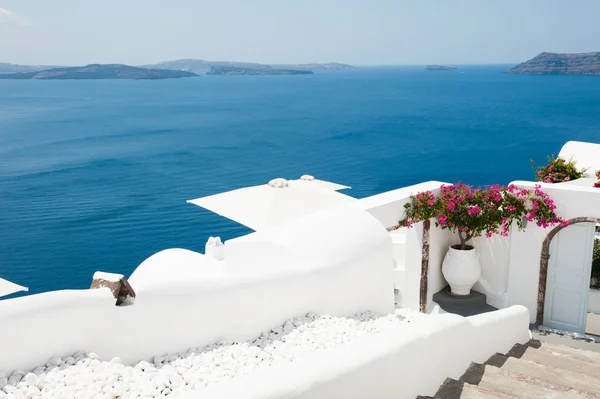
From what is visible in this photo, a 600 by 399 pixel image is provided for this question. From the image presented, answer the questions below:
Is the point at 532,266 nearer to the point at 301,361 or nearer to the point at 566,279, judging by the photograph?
the point at 566,279

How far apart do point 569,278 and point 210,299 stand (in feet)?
21.0

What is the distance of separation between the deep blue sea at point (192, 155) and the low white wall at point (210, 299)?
22.9 metres

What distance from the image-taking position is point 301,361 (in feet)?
11.8

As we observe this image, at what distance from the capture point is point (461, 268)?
31.2 ft

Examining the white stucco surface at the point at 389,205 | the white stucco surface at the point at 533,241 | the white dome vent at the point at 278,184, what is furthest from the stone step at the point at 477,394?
the white dome vent at the point at 278,184

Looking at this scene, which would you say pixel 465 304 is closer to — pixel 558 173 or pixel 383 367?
pixel 558 173

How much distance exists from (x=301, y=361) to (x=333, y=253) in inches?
113

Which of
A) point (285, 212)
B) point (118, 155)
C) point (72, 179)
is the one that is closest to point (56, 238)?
point (72, 179)

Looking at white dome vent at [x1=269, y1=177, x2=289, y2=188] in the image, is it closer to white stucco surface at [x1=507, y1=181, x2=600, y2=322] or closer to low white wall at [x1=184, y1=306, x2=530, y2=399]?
white stucco surface at [x1=507, y1=181, x2=600, y2=322]

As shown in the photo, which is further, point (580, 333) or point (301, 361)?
point (580, 333)

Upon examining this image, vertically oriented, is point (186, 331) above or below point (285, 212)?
above

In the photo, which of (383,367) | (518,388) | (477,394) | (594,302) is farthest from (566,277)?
(383,367)

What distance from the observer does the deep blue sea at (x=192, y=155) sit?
32812 mm

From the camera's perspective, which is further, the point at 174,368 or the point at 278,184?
the point at 278,184
